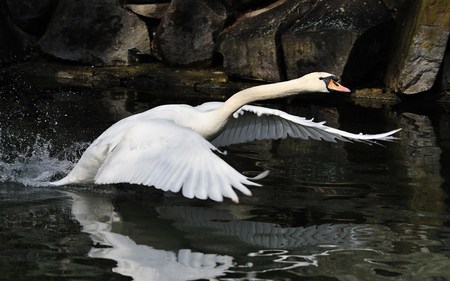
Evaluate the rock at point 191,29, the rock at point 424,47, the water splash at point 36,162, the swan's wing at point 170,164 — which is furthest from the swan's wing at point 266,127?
the rock at point 191,29

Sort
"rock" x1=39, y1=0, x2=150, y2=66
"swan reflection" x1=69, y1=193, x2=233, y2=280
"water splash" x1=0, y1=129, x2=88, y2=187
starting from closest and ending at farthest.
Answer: "swan reflection" x1=69, y1=193, x2=233, y2=280, "water splash" x1=0, y1=129, x2=88, y2=187, "rock" x1=39, y1=0, x2=150, y2=66

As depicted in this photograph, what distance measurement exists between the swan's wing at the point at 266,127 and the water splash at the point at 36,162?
57.4 inches

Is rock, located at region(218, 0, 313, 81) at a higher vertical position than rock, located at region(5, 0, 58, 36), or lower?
lower

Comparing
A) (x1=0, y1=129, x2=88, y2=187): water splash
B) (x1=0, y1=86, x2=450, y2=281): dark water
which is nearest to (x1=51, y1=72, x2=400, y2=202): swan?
(x1=0, y1=86, x2=450, y2=281): dark water

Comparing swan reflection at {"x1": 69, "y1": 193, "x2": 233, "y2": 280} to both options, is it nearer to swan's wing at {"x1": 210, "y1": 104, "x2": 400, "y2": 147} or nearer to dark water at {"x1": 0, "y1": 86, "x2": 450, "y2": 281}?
dark water at {"x1": 0, "y1": 86, "x2": 450, "y2": 281}

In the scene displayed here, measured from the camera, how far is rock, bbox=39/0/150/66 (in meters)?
13.8

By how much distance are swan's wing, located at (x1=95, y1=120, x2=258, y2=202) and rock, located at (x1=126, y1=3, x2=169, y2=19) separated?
8.51 meters

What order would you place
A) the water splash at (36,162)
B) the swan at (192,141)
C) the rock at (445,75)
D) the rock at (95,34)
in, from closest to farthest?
the swan at (192,141) < the water splash at (36,162) < the rock at (445,75) < the rock at (95,34)

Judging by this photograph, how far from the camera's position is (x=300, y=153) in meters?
7.80

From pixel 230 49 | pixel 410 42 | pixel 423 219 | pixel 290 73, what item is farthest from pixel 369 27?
pixel 423 219

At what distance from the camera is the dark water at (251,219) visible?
14.5 ft

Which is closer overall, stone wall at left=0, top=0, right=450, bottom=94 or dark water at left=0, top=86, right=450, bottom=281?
dark water at left=0, top=86, right=450, bottom=281

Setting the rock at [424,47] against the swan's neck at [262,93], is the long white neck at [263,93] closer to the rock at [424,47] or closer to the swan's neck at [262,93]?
the swan's neck at [262,93]

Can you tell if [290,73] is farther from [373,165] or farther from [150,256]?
[150,256]
